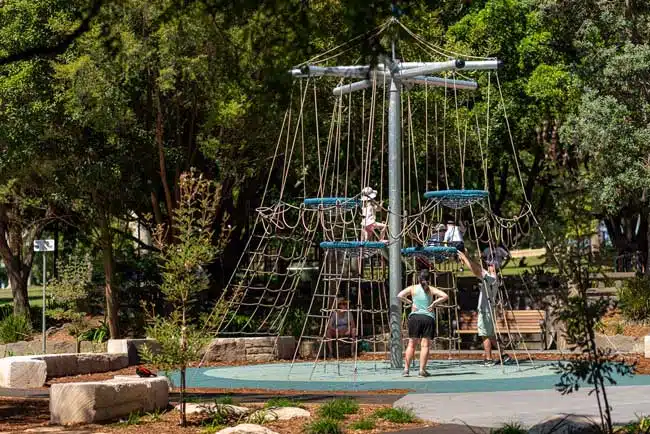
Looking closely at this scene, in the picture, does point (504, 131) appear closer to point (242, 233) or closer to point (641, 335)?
point (242, 233)

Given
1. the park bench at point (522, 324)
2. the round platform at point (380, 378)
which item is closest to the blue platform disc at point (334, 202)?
the round platform at point (380, 378)

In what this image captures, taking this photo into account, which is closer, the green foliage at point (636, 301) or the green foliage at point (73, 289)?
the green foliage at point (636, 301)

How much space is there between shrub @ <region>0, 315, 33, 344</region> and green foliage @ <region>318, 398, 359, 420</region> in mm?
19279

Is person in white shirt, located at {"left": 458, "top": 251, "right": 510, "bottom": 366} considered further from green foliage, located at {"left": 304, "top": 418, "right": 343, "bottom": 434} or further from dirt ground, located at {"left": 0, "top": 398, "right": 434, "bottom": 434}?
green foliage, located at {"left": 304, "top": 418, "right": 343, "bottom": 434}

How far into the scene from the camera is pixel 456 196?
66.5 feet

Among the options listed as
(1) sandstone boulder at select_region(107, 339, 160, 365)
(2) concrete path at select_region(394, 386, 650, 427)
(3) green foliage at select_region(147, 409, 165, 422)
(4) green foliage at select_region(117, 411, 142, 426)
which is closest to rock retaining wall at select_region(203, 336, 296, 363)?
(1) sandstone boulder at select_region(107, 339, 160, 365)

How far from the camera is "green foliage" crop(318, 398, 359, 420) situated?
13.0 meters

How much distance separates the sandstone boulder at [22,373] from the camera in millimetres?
19578

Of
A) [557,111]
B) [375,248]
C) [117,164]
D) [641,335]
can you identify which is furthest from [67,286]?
[557,111]

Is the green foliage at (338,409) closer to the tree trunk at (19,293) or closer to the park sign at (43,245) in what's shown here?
the park sign at (43,245)

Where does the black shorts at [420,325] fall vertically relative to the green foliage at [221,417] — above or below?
above

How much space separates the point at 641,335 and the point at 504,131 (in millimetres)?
12368

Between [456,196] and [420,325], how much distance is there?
2.44 meters

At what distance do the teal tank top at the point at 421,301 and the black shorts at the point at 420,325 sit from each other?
0.23ft
